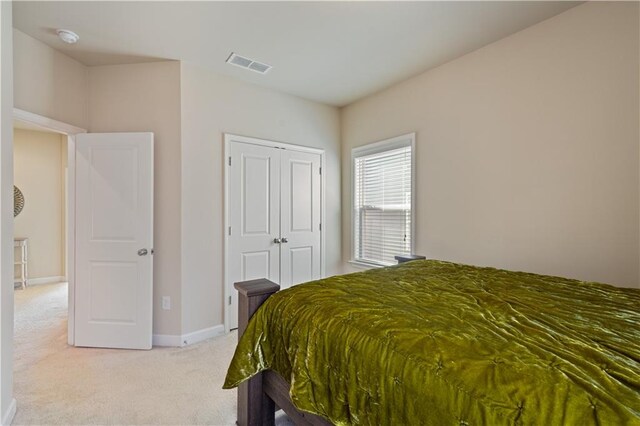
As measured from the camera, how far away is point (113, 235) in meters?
2.87

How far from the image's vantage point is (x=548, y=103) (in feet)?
7.54

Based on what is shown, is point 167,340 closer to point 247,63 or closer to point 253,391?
point 253,391

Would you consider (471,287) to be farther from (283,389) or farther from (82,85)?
(82,85)

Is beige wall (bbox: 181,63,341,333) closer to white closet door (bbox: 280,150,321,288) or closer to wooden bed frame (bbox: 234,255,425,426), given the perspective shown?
white closet door (bbox: 280,150,321,288)

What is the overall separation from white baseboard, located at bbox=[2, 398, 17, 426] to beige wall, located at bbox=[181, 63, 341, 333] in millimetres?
1222

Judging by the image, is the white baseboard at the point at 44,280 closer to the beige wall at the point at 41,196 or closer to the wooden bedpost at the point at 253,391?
the beige wall at the point at 41,196

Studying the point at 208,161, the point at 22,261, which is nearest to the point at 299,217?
the point at 208,161

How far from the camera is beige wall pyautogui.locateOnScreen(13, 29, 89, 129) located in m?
2.42

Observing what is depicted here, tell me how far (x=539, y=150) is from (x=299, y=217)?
2.60 metres

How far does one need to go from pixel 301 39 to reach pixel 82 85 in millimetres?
2268

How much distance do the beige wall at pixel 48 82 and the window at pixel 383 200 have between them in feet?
10.2

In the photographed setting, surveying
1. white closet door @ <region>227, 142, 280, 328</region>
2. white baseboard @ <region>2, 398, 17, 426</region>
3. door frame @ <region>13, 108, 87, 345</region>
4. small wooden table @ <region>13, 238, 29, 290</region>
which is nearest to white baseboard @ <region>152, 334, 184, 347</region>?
white closet door @ <region>227, 142, 280, 328</region>

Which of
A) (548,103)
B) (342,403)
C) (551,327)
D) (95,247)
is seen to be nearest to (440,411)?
(342,403)

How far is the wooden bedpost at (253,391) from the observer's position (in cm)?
165
